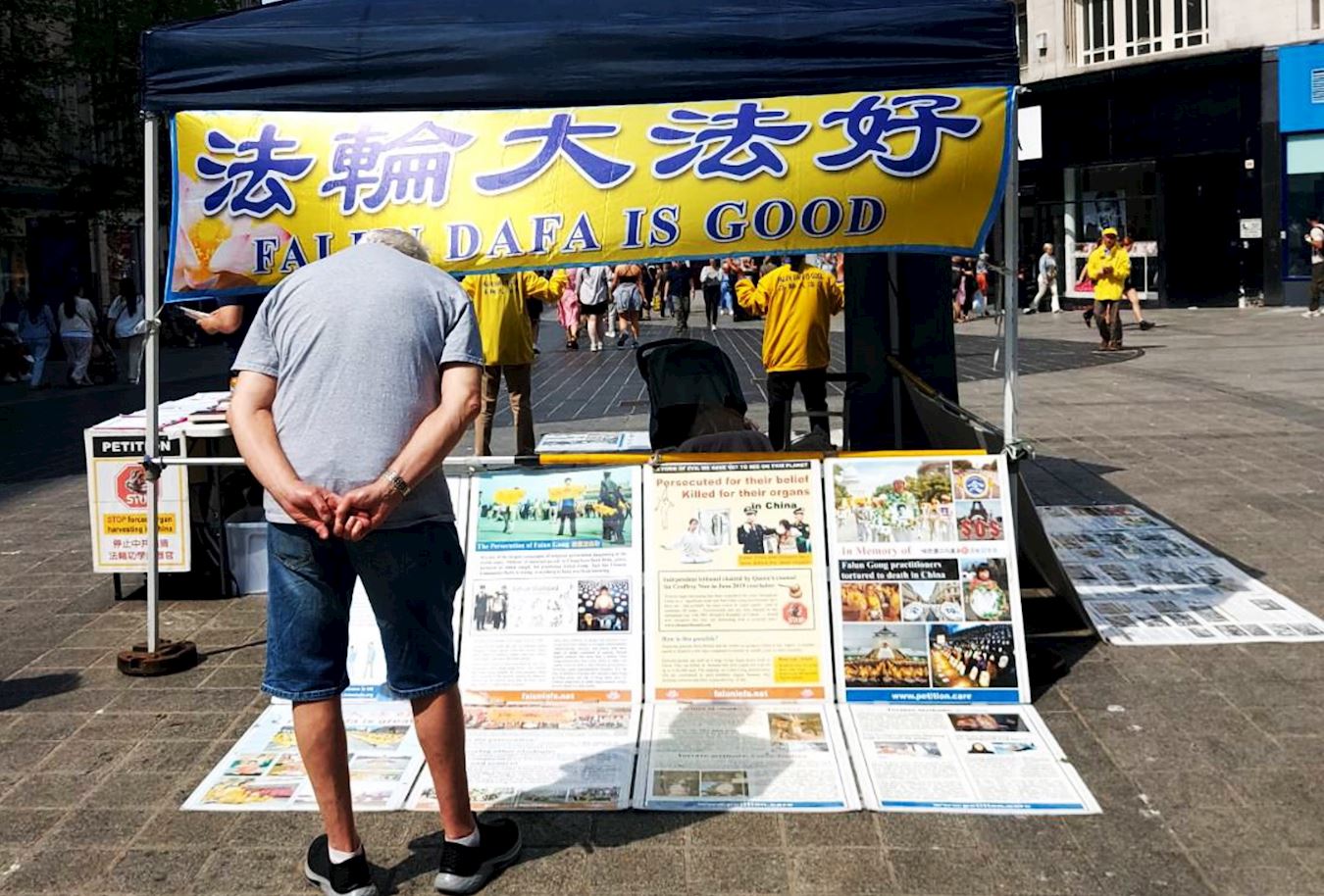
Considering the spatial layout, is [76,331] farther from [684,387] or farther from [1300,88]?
[1300,88]

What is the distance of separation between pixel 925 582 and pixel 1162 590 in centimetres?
186

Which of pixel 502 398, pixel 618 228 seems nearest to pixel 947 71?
pixel 618 228

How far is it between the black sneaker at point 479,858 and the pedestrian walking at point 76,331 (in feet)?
63.8

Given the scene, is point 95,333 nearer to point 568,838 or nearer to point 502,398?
point 502,398

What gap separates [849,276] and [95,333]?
1810 cm

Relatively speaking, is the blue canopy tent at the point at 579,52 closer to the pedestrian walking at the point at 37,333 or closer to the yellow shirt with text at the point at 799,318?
the yellow shirt with text at the point at 799,318

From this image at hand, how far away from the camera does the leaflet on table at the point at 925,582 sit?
5191 millimetres

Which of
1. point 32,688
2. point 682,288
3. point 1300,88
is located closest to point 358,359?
point 32,688

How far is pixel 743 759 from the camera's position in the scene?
4.68 meters

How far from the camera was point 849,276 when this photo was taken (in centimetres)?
768

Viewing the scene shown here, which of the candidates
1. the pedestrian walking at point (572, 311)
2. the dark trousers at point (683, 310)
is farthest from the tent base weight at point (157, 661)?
the dark trousers at point (683, 310)

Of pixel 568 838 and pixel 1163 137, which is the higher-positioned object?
pixel 1163 137

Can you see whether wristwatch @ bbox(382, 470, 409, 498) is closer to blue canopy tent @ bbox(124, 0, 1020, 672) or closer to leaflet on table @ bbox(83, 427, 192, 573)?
blue canopy tent @ bbox(124, 0, 1020, 672)

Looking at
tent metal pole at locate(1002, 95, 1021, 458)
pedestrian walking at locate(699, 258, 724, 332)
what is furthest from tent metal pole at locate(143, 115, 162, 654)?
pedestrian walking at locate(699, 258, 724, 332)
